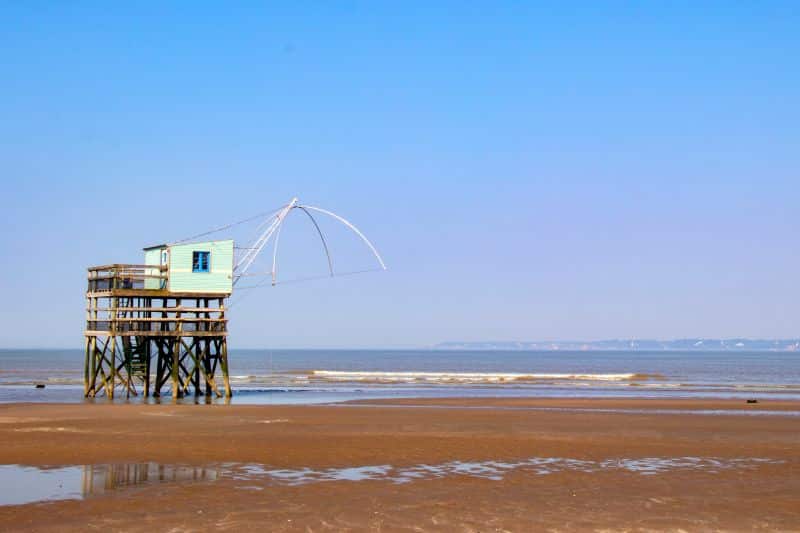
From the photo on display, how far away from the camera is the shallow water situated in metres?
16.2

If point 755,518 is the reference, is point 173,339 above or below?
above

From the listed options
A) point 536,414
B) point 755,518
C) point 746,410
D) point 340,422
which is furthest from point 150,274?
point 755,518

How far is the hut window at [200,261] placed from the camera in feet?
130

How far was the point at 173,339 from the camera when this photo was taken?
137 feet

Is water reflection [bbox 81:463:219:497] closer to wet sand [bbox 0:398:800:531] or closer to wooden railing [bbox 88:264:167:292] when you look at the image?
wet sand [bbox 0:398:800:531]

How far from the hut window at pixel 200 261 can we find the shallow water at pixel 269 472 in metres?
21.1

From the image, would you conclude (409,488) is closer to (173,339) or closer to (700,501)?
(700,501)

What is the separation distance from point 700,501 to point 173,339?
101 ft

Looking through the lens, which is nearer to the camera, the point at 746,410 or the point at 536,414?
the point at 536,414

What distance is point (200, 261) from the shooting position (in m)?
39.6

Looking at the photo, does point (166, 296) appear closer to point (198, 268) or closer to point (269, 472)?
point (198, 268)

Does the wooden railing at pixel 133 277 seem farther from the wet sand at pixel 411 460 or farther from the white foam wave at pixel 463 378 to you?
the white foam wave at pixel 463 378

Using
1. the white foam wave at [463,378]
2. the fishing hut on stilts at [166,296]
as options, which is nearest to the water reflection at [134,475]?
the fishing hut on stilts at [166,296]

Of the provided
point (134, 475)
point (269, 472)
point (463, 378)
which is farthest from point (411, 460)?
point (463, 378)
